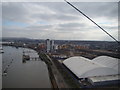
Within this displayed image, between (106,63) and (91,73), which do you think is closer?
(91,73)

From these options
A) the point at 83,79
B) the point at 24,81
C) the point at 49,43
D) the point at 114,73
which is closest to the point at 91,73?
the point at 83,79

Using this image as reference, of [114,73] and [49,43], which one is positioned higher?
[49,43]

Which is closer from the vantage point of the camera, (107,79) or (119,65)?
(107,79)

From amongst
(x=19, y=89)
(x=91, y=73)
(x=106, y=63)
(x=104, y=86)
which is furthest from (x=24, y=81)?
(x=106, y=63)

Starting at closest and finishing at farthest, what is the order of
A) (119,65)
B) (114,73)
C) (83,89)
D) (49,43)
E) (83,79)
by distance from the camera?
(83,89) → (83,79) → (114,73) → (119,65) → (49,43)

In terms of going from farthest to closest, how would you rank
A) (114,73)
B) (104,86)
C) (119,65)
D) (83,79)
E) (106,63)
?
1. (106,63)
2. (119,65)
3. (114,73)
4. (83,79)
5. (104,86)

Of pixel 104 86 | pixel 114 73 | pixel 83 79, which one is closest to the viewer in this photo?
pixel 104 86

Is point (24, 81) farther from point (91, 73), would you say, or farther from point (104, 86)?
point (104, 86)

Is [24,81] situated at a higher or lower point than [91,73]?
lower

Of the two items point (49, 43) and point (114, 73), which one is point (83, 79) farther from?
point (49, 43)
